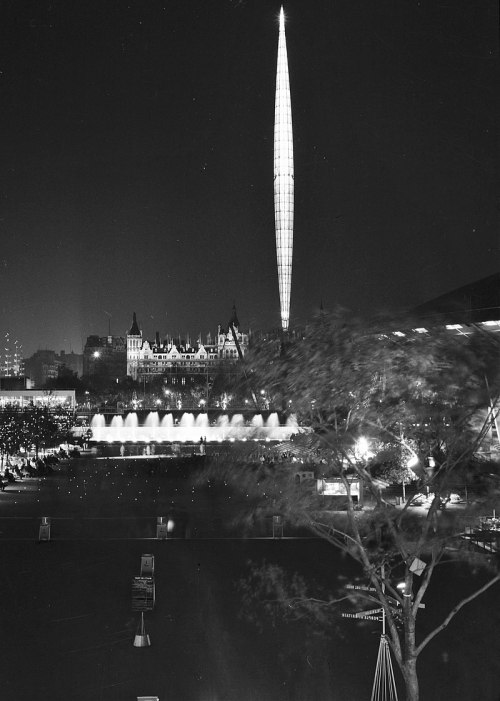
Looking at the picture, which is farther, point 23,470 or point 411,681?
point 23,470

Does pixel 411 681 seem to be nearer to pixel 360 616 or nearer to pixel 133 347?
pixel 360 616

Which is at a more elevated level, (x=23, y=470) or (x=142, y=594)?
(x=23, y=470)

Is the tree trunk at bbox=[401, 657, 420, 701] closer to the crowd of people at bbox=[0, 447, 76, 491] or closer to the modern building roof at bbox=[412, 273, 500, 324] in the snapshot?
the modern building roof at bbox=[412, 273, 500, 324]

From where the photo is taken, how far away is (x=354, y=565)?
15.6 meters

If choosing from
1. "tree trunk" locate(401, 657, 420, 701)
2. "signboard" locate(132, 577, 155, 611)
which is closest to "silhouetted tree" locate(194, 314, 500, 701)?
"tree trunk" locate(401, 657, 420, 701)

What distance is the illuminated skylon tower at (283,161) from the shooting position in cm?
7100

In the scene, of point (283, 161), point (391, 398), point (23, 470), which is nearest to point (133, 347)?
point (283, 161)

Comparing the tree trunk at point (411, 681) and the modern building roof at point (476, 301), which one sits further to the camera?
the modern building roof at point (476, 301)

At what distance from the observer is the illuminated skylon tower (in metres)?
71.0

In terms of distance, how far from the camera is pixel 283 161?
71875mm

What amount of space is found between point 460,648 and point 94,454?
38.3 m

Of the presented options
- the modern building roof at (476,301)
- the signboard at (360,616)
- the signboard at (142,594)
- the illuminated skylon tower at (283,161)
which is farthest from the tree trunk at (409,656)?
the illuminated skylon tower at (283,161)

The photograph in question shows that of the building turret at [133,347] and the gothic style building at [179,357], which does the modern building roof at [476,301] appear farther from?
the building turret at [133,347]

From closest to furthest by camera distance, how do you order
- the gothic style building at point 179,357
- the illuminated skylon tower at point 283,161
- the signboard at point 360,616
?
the signboard at point 360,616 < the illuminated skylon tower at point 283,161 < the gothic style building at point 179,357
